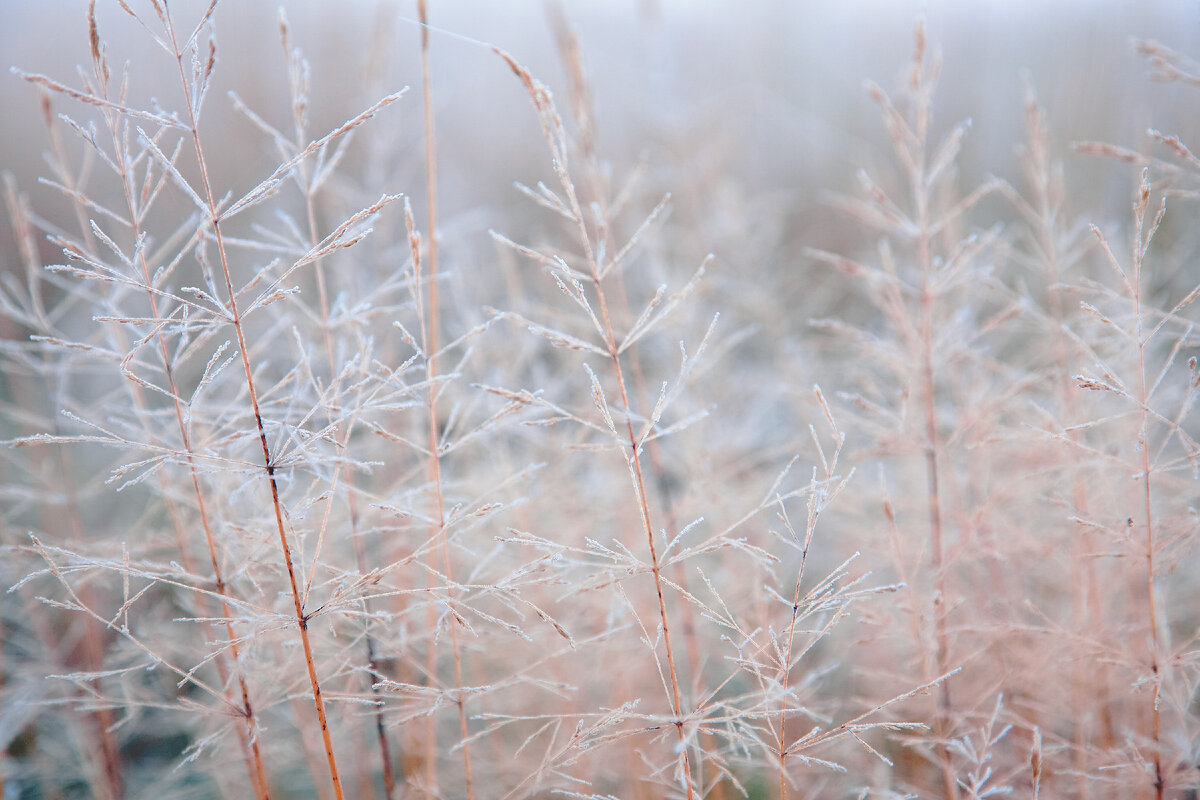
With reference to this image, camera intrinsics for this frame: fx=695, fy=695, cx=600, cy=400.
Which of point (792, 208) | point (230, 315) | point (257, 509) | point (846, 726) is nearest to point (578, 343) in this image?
point (230, 315)

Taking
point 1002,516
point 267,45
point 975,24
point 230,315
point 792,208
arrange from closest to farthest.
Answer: point 230,315 → point 1002,516 → point 267,45 → point 975,24 → point 792,208

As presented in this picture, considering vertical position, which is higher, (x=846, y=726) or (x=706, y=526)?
(x=846, y=726)

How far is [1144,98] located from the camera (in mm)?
2408

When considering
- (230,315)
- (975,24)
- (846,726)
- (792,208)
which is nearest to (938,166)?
(846,726)

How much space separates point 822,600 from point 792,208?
356cm

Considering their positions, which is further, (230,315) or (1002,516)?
(1002,516)

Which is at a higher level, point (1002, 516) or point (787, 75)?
point (787, 75)

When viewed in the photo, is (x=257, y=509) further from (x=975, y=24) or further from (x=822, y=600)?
(x=975, y=24)

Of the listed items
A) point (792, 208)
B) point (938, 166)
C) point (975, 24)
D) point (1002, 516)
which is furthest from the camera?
point (792, 208)

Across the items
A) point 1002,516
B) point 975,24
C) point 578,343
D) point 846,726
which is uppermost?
point 975,24

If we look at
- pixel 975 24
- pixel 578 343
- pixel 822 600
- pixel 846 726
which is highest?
pixel 975 24

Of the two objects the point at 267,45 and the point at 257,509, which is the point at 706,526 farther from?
the point at 267,45

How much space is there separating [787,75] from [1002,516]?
351 cm

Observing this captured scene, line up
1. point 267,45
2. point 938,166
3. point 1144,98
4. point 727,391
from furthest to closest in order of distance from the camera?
1. point 267,45
2. point 1144,98
3. point 727,391
4. point 938,166
